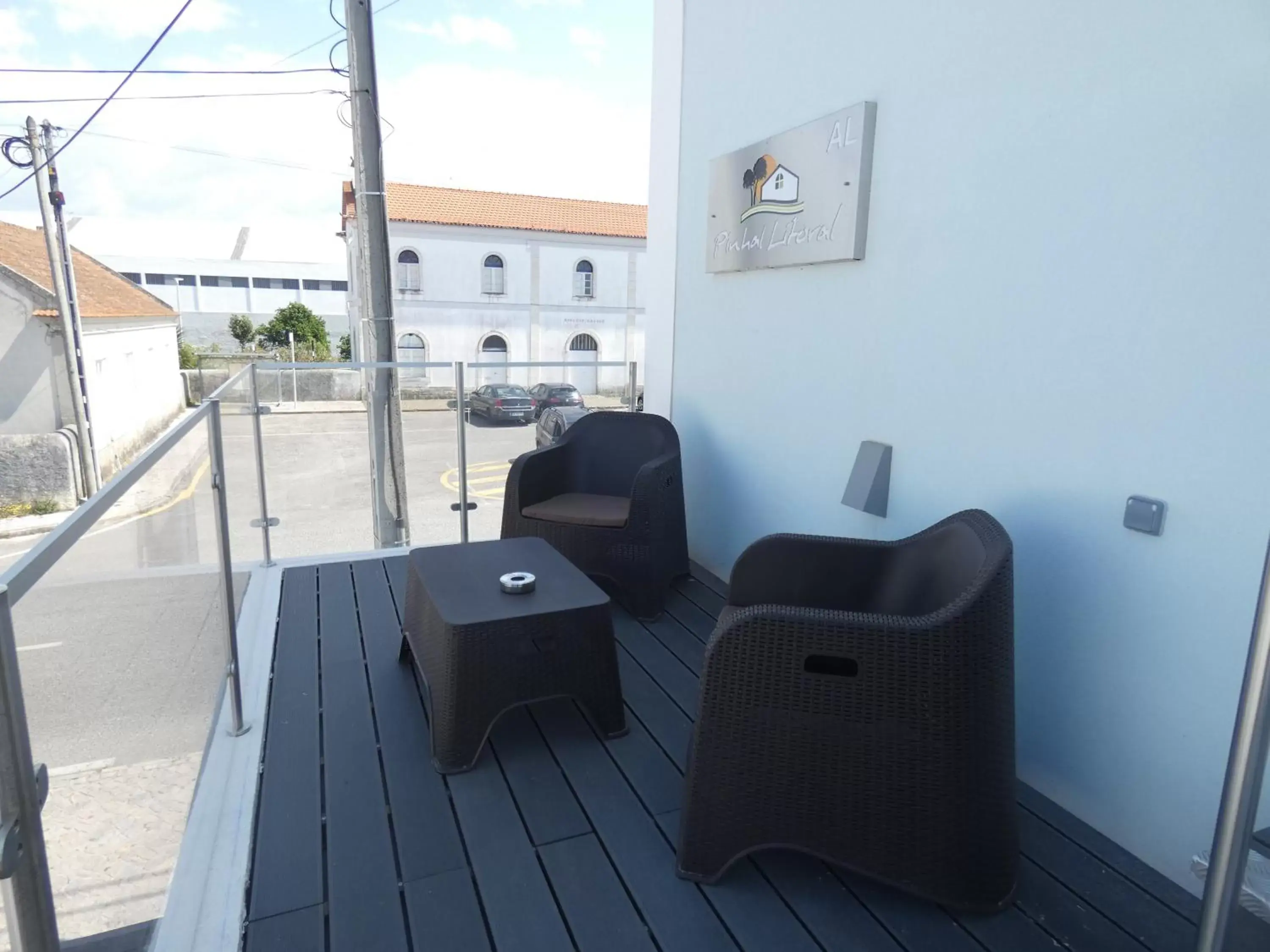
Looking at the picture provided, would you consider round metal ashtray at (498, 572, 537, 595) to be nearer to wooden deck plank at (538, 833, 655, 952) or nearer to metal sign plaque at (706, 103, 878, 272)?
wooden deck plank at (538, 833, 655, 952)

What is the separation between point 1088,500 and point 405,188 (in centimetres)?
3020

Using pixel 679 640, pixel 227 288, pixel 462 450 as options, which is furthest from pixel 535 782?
pixel 227 288

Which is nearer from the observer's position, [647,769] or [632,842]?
[632,842]

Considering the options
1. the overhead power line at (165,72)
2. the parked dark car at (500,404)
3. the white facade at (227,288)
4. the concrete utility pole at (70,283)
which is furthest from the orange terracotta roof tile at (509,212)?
the parked dark car at (500,404)

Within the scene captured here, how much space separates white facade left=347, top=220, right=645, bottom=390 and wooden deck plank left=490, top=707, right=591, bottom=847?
24714 millimetres

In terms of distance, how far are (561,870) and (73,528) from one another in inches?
53.5

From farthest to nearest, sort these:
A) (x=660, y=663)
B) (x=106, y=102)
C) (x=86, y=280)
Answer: (x=86, y=280)
(x=106, y=102)
(x=660, y=663)

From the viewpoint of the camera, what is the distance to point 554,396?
599cm

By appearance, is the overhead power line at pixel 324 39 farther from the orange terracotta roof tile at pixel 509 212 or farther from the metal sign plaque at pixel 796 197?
the orange terracotta roof tile at pixel 509 212

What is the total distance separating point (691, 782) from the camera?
1760 mm

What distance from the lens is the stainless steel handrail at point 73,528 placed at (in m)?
0.86

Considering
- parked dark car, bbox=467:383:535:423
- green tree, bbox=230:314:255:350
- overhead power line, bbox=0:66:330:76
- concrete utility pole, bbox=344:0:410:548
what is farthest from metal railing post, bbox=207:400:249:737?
green tree, bbox=230:314:255:350

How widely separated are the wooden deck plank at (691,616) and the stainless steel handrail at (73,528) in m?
2.20

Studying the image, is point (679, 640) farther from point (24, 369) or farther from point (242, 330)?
point (242, 330)
